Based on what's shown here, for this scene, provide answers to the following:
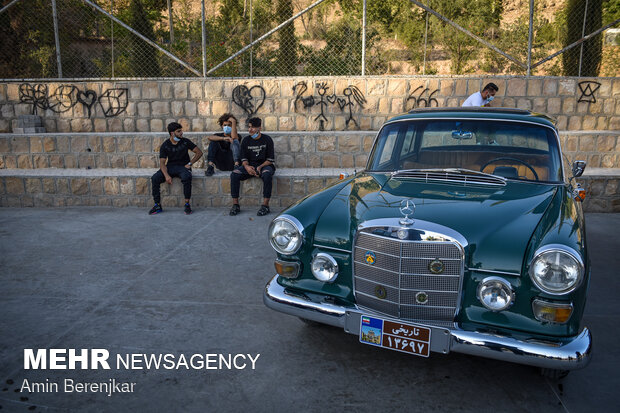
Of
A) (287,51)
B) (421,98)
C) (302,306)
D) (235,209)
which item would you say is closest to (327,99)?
(287,51)

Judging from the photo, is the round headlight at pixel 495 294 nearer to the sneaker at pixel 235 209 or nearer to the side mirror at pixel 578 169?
the side mirror at pixel 578 169

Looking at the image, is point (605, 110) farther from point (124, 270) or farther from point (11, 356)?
point (11, 356)

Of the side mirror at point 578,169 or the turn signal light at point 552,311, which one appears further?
the side mirror at point 578,169

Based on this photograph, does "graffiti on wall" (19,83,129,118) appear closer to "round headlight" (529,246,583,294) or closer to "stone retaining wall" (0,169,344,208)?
"stone retaining wall" (0,169,344,208)

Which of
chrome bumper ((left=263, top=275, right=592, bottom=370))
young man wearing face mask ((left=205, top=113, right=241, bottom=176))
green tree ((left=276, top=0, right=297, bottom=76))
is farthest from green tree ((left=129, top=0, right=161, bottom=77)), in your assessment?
chrome bumper ((left=263, top=275, right=592, bottom=370))

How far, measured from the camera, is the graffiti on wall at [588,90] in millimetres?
Result: 9180

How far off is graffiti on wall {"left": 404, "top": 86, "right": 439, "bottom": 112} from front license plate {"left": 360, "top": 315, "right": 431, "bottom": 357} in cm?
727

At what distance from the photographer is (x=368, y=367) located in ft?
9.91

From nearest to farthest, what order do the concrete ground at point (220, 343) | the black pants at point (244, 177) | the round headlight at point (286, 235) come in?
the concrete ground at point (220, 343), the round headlight at point (286, 235), the black pants at point (244, 177)

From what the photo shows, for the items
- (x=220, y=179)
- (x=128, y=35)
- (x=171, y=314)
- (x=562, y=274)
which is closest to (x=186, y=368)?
(x=171, y=314)

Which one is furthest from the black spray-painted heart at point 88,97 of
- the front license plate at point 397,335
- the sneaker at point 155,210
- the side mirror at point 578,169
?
the side mirror at point 578,169

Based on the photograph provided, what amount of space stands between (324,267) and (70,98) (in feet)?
29.1

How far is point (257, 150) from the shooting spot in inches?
292

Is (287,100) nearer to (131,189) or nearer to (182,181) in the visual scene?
(182,181)
